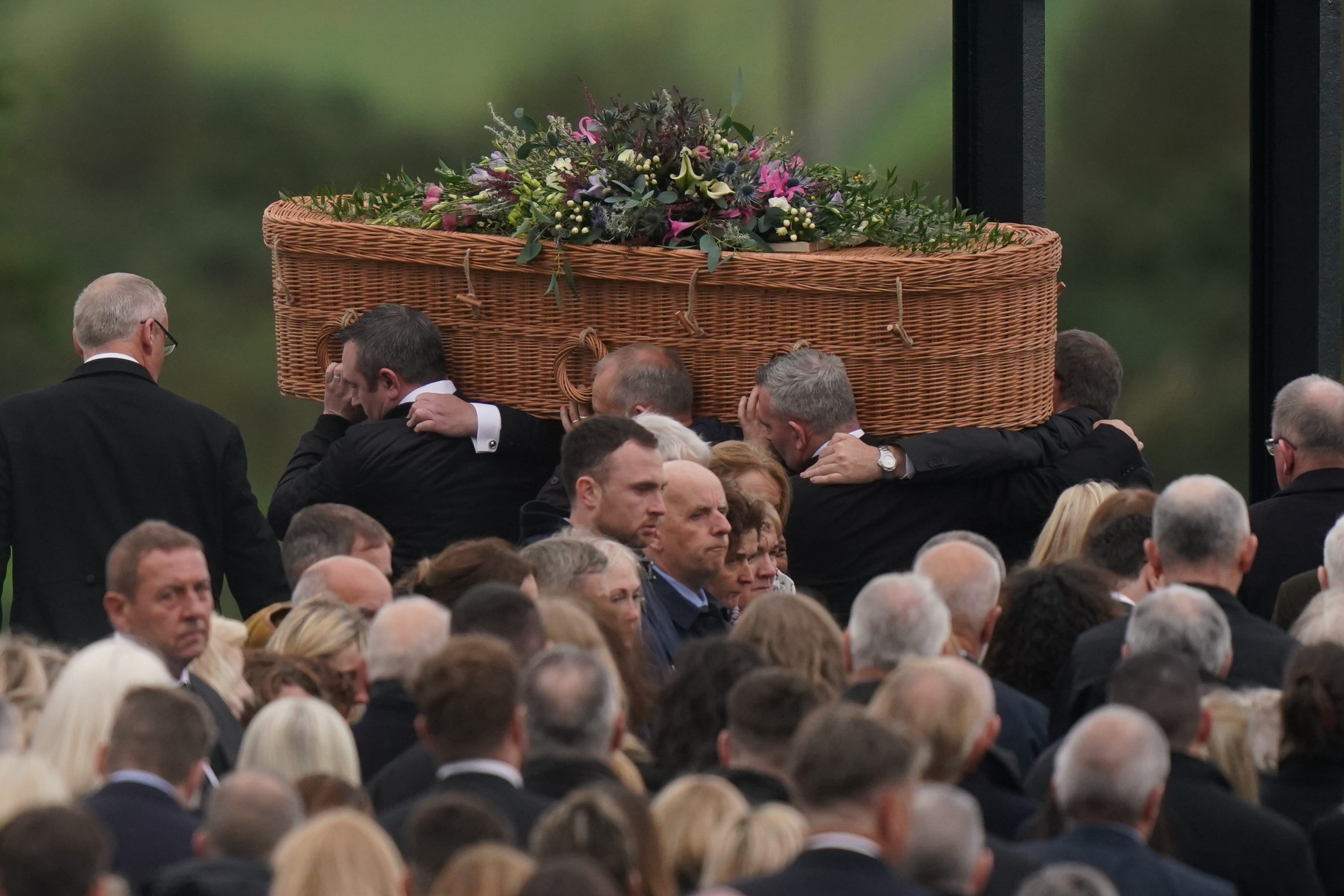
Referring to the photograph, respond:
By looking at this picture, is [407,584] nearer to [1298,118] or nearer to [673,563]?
[673,563]

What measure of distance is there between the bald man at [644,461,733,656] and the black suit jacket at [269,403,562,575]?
1193 mm

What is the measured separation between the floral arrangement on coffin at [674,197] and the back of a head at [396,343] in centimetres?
36

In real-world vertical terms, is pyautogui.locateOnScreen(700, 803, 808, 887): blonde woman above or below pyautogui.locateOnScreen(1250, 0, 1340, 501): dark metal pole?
below

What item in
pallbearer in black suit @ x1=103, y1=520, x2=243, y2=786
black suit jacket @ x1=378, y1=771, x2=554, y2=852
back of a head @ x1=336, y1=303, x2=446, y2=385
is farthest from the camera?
back of a head @ x1=336, y1=303, x2=446, y2=385

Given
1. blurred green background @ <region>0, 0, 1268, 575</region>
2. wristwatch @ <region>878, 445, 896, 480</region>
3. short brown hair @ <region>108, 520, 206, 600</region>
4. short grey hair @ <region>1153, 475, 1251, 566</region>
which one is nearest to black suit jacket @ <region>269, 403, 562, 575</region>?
wristwatch @ <region>878, 445, 896, 480</region>

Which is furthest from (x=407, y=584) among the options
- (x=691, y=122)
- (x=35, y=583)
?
(x=691, y=122)

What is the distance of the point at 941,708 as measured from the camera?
392 centimetres

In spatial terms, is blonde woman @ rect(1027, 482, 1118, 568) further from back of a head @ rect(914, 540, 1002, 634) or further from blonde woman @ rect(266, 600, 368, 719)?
blonde woman @ rect(266, 600, 368, 719)

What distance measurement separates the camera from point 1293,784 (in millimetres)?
4188

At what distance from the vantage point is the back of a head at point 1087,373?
7.59m

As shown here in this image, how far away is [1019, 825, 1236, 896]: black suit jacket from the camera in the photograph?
11.5 ft

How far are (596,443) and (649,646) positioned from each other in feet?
2.35

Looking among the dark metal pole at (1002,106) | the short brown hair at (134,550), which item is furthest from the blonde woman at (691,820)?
the dark metal pole at (1002,106)

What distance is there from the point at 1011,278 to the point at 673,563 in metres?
1.56
